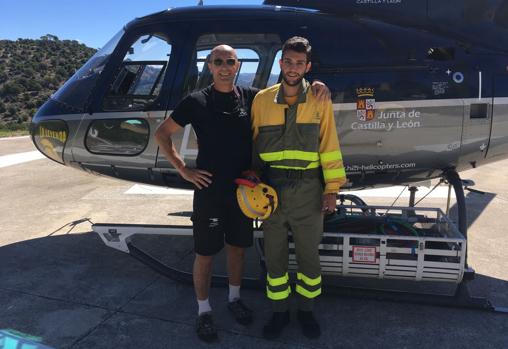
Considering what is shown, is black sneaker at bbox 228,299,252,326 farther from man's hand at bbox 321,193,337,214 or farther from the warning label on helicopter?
man's hand at bbox 321,193,337,214

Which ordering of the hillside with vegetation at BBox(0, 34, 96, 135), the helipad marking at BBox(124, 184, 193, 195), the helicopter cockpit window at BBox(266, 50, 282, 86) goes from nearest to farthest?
1. the helicopter cockpit window at BBox(266, 50, 282, 86)
2. the helipad marking at BBox(124, 184, 193, 195)
3. the hillside with vegetation at BBox(0, 34, 96, 135)

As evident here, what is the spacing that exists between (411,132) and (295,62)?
154 cm

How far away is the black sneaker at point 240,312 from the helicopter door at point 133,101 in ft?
5.14

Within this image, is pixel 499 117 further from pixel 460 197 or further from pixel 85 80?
pixel 85 80

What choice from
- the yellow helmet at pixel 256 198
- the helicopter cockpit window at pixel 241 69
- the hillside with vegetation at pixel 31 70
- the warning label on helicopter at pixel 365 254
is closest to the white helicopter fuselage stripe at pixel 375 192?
the helicopter cockpit window at pixel 241 69

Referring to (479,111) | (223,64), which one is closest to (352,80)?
(479,111)

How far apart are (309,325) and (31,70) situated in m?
65.3

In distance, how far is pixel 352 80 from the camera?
3637 mm

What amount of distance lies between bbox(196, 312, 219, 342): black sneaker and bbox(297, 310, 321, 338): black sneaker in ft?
1.99

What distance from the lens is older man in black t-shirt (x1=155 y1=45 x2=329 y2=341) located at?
9.04 ft

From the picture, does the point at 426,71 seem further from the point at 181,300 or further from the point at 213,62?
the point at 181,300

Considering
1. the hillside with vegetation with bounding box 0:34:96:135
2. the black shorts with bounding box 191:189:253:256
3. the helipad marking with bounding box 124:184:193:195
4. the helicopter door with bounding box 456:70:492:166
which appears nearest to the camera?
the black shorts with bounding box 191:189:253:256

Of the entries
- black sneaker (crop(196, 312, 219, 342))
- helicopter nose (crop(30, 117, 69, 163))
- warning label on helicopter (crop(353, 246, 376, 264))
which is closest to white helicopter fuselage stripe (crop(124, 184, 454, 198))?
helicopter nose (crop(30, 117, 69, 163))

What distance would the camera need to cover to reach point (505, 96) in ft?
11.9
